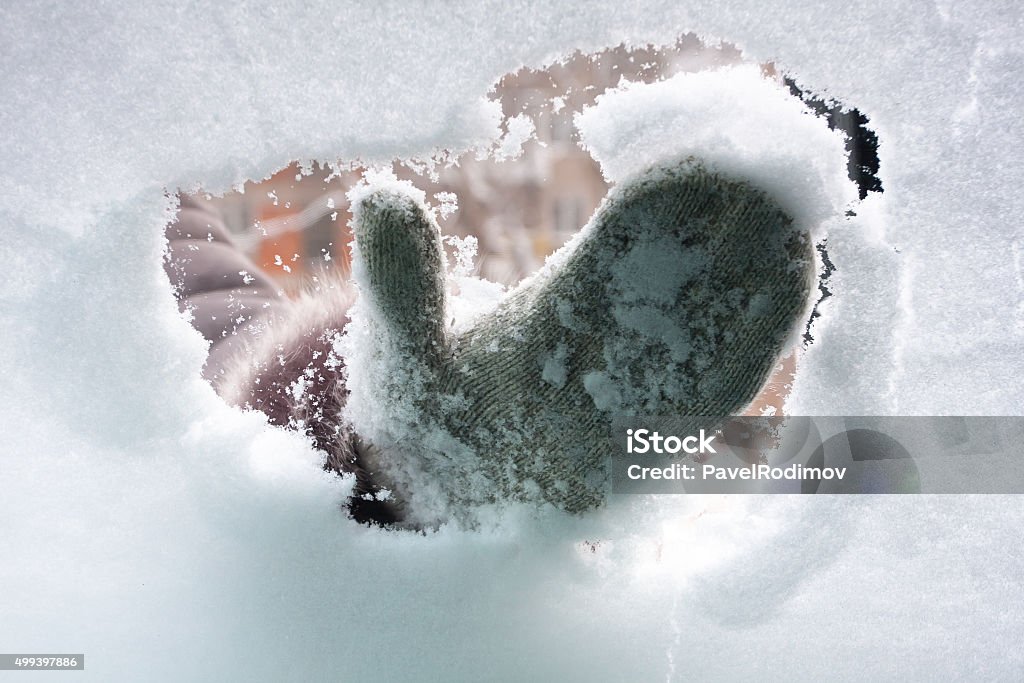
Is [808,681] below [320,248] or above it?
below

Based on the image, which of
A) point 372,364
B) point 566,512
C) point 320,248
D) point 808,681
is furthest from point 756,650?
point 320,248

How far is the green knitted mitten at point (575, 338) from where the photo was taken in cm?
34

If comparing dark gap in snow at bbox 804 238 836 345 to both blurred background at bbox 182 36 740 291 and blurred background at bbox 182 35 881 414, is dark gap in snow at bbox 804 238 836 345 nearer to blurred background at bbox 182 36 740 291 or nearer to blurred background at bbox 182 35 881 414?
blurred background at bbox 182 35 881 414

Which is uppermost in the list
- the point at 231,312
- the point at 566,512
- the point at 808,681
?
the point at 231,312

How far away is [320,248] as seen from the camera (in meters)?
0.53

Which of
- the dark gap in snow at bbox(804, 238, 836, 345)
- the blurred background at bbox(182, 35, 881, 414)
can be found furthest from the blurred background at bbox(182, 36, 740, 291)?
the dark gap in snow at bbox(804, 238, 836, 345)

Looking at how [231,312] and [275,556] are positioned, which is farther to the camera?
[231,312]

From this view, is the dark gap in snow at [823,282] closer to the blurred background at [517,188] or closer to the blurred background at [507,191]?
the blurred background at [517,188]

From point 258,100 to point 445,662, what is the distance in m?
0.39

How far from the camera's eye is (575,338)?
38cm

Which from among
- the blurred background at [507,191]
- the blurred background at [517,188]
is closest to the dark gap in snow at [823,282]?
the blurred background at [517,188]

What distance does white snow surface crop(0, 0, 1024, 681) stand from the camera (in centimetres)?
37

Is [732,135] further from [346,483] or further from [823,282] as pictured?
[346,483]

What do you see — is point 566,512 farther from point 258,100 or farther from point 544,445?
point 258,100
